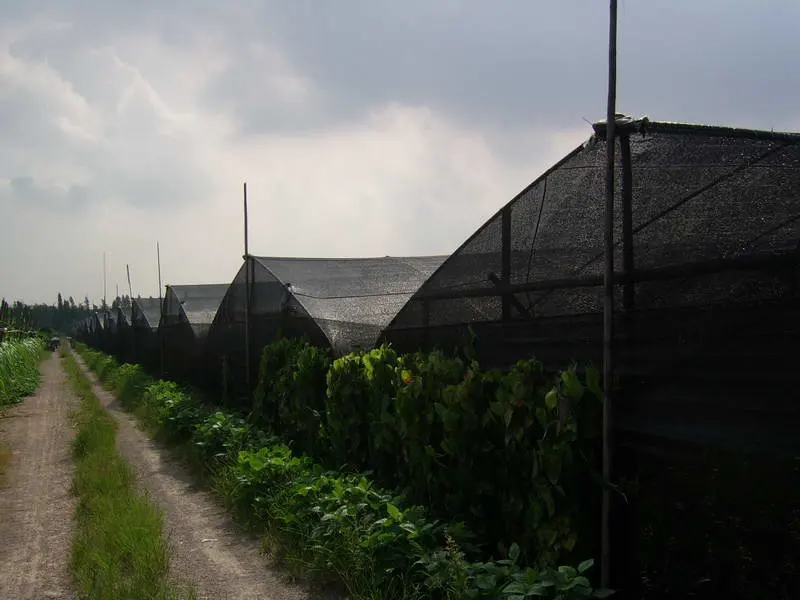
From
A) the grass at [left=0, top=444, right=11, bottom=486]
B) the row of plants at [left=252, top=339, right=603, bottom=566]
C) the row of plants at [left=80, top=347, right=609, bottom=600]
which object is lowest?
the grass at [left=0, top=444, right=11, bottom=486]

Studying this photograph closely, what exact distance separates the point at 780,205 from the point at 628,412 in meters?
1.34

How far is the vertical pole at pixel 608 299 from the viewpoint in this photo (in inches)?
153

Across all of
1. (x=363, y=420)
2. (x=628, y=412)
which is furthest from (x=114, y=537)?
(x=628, y=412)

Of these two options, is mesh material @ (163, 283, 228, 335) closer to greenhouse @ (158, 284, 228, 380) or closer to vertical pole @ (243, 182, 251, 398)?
greenhouse @ (158, 284, 228, 380)

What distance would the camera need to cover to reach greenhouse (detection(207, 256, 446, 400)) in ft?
30.5

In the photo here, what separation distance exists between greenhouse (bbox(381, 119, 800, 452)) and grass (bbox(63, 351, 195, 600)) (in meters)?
3.03

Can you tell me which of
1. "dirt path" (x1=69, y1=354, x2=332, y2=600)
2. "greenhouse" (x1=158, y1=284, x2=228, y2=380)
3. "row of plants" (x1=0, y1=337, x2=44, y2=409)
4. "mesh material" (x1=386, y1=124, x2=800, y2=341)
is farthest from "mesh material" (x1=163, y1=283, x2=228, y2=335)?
"mesh material" (x1=386, y1=124, x2=800, y2=341)

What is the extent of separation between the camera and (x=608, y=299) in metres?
3.91

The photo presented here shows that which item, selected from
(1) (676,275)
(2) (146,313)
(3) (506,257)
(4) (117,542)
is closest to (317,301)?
(4) (117,542)

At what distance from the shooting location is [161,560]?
17.9ft

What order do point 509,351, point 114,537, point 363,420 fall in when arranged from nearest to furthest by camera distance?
point 509,351
point 114,537
point 363,420

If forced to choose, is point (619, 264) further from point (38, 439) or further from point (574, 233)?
point (38, 439)

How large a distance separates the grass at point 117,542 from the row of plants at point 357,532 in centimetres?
92

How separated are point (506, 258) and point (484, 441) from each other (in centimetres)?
144
